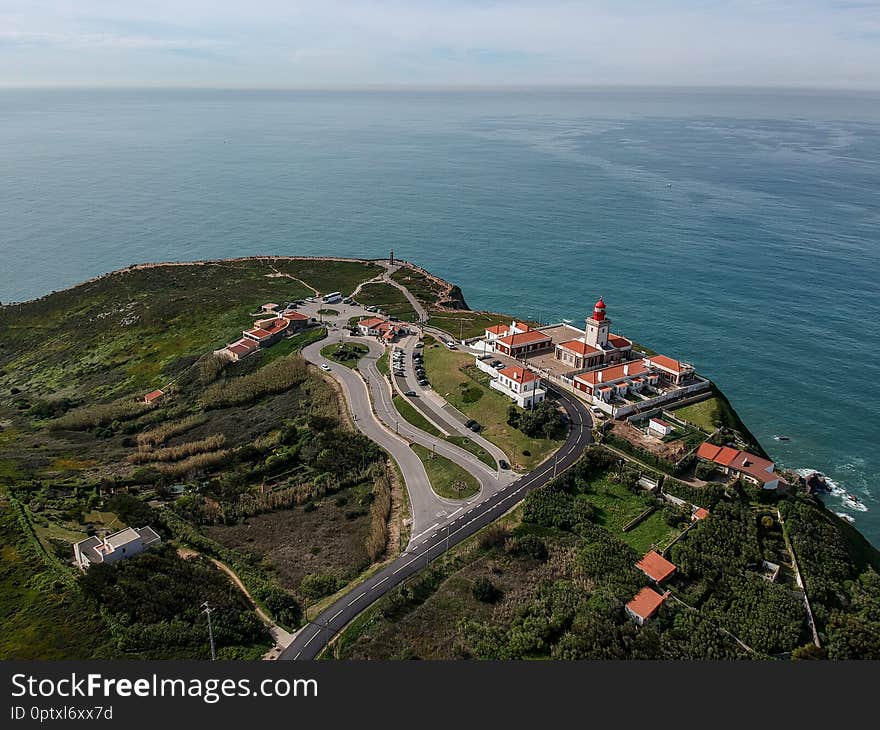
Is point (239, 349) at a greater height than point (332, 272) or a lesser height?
lesser

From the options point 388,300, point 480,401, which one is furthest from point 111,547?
point 388,300

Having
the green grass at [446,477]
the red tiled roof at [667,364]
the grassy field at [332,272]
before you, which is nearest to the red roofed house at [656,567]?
the green grass at [446,477]

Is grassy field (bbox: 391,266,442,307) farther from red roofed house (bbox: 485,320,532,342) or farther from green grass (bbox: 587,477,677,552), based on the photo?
green grass (bbox: 587,477,677,552)

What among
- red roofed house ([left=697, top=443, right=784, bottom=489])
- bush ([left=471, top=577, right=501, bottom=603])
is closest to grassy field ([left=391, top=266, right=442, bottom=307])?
red roofed house ([left=697, top=443, right=784, bottom=489])

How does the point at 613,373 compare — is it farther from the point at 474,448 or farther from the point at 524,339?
the point at 474,448

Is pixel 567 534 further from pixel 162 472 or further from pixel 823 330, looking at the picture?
pixel 823 330
